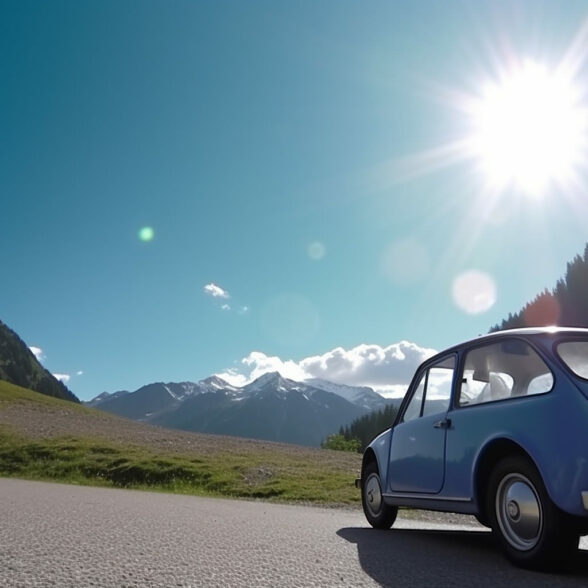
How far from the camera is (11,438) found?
101 feet

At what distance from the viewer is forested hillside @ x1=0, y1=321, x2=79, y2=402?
546ft

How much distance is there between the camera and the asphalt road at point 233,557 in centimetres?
329

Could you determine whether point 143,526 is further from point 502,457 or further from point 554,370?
point 554,370

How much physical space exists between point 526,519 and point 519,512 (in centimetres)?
8

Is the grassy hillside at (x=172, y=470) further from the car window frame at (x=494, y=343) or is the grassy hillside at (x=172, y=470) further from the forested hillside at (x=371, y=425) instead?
the forested hillside at (x=371, y=425)

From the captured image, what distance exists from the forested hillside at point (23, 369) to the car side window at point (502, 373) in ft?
565

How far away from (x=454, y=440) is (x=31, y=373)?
632ft

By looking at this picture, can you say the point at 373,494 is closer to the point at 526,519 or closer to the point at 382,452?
the point at 382,452

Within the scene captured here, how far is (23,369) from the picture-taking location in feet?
575

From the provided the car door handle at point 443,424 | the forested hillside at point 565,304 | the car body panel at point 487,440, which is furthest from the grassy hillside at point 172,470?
the forested hillside at point 565,304

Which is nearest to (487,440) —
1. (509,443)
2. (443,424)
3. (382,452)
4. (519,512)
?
(509,443)

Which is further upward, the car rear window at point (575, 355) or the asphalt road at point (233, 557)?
the car rear window at point (575, 355)

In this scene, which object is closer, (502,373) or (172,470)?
(502,373)

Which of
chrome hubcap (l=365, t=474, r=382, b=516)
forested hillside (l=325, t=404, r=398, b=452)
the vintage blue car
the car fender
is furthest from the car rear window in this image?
forested hillside (l=325, t=404, r=398, b=452)
